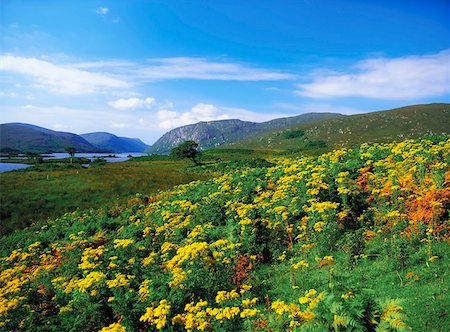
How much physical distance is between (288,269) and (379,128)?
171m

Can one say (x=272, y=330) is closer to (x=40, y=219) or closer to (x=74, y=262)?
(x=74, y=262)

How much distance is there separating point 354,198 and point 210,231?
6063mm

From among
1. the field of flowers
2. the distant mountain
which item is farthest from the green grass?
the distant mountain

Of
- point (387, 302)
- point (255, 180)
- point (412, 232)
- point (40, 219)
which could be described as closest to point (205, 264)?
point (387, 302)

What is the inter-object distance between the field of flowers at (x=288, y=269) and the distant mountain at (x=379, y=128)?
120 metres

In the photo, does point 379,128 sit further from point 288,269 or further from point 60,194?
point 288,269

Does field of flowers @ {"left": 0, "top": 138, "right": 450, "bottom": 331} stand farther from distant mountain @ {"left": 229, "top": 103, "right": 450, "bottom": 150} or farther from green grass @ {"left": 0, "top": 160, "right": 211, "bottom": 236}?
distant mountain @ {"left": 229, "top": 103, "right": 450, "bottom": 150}

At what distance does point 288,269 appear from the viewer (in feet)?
32.5

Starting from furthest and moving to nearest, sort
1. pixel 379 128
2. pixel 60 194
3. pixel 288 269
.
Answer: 1. pixel 379 128
2. pixel 60 194
3. pixel 288 269

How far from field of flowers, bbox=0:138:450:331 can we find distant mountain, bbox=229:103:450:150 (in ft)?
394

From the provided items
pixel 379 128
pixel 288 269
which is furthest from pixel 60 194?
pixel 379 128

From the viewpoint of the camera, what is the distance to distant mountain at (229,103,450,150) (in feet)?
465

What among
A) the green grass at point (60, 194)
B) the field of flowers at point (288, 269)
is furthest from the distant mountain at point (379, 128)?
the field of flowers at point (288, 269)

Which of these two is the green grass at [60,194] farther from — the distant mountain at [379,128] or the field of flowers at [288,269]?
the distant mountain at [379,128]
